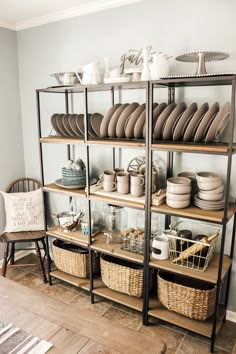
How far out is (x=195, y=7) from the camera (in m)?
2.01

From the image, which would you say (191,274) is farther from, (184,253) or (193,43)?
(193,43)

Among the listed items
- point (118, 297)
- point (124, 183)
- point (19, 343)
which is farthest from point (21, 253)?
point (19, 343)

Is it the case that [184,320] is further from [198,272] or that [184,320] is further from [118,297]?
[118,297]

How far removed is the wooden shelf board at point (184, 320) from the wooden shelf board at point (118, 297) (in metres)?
0.11

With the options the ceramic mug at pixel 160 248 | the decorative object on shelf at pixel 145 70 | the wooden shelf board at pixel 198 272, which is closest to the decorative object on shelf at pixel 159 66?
the decorative object on shelf at pixel 145 70

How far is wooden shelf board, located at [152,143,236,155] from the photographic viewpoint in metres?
1.71

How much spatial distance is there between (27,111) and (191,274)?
7.33 feet

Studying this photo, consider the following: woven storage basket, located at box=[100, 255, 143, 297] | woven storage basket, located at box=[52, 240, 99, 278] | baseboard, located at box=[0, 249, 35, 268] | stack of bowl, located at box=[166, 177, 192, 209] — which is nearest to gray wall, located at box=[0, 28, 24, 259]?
baseboard, located at box=[0, 249, 35, 268]

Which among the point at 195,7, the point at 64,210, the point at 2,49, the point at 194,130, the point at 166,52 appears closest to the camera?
the point at 194,130

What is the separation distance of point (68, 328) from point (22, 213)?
6.02 ft

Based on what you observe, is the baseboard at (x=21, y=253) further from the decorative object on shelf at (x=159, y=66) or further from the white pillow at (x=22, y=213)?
the decorative object on shelf at (x=159, y=66)

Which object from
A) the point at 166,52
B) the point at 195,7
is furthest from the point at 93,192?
the point at 195,7

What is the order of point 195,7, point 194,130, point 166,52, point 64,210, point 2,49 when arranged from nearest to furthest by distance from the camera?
point 194,130 < point 195,7 < point 166,52 < point 2,49 < point 64,210

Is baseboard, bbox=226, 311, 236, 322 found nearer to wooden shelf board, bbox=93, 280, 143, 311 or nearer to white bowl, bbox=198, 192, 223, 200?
wooden shelf board, bbox=93, 280, 143, 311
